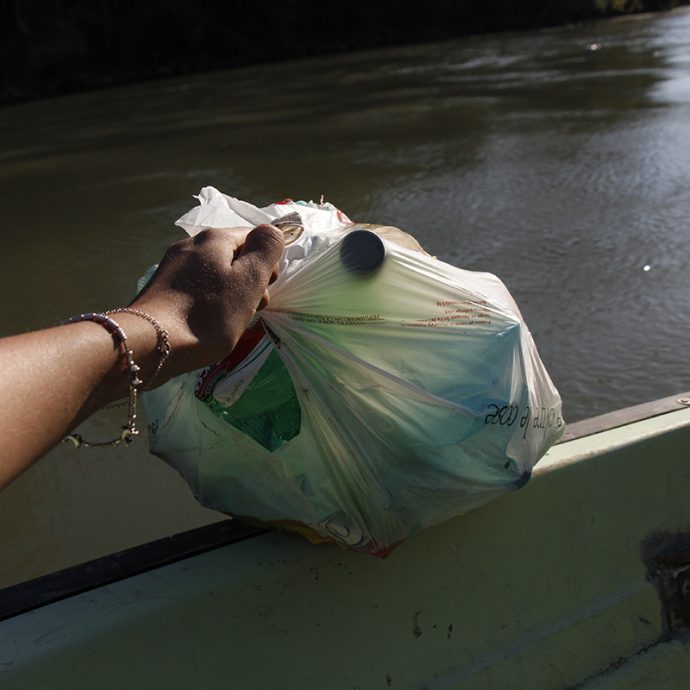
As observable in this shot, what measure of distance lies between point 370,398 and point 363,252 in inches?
8.9

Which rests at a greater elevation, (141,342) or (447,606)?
(141,342)

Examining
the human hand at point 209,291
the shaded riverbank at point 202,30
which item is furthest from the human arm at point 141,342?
the shaded riverbank at point 202,30

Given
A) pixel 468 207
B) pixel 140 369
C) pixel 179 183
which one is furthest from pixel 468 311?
pixel 179 183

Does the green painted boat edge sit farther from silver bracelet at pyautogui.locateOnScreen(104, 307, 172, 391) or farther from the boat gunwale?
silver bracelet at pyautogui.locateOnScreen(104, 307, 172, 391)

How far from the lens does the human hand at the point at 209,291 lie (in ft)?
3.89

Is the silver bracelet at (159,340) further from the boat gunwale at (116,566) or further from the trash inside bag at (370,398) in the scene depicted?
the boat gunwale at (116,566)

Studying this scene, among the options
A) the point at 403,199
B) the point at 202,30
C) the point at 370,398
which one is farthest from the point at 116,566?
the point at 202,30

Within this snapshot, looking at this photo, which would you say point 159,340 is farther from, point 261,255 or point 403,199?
point 403,199

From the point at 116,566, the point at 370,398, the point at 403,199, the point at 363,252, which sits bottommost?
the point at 403,199

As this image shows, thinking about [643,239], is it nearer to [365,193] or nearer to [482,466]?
[365,193]

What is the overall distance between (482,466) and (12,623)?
75 centimetres

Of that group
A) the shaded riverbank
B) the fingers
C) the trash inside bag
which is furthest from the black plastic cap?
the shaded riverbank

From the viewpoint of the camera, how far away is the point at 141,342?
112 centimetres

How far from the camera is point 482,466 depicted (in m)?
1.42
